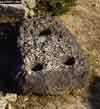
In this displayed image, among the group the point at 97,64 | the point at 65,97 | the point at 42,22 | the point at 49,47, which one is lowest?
the point at 65,97

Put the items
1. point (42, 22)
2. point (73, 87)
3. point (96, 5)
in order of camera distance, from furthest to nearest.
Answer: point (96, 5)
point (42, 22)
point (73, 87)

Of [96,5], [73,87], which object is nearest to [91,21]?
[96,5]

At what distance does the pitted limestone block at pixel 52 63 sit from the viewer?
160 inches

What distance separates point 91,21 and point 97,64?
3.79ft

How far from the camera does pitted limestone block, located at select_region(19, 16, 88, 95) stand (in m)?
4.06

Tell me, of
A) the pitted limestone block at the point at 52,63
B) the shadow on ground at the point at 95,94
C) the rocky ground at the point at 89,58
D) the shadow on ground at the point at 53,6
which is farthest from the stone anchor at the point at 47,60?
the shadow on ground at the point at 53,6

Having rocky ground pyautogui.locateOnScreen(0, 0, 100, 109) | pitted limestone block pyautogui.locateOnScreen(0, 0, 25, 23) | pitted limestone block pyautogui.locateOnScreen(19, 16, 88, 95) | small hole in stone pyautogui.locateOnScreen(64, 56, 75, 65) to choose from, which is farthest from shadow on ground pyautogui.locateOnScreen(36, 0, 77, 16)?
small hole in stone pyautogui.locateOnScreen(64, 56, 75, 65)

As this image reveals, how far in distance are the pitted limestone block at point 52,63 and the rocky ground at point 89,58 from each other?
135 mm

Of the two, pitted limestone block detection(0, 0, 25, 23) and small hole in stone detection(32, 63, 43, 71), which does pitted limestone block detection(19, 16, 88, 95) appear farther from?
pitted limestone block detection(0, 0, 25, 23)

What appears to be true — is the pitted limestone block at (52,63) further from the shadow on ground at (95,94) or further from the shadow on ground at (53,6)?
the shadow on ground at (53,6)

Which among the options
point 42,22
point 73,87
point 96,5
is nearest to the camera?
point 73,87

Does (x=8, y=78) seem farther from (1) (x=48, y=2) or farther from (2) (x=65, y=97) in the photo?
(1) (x=48, y=2)

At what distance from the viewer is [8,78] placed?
4.45m

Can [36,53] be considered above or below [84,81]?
above
